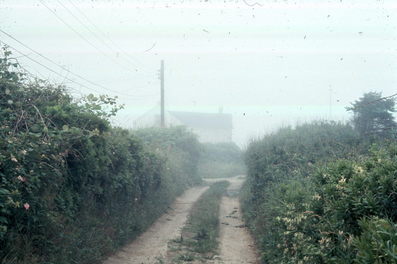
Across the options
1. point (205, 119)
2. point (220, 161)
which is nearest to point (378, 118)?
point (220, 161)

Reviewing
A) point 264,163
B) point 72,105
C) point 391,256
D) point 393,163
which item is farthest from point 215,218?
point 391,256

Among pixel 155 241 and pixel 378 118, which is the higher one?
pixel 378 118

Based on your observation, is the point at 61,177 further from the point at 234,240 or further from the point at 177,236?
the point at 234,240

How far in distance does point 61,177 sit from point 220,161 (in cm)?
4861

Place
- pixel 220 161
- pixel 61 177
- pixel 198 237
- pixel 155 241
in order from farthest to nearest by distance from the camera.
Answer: pixel 220 161, pixel 198 237, pixel 155 241, pixel 61 177

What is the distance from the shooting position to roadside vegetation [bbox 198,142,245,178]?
4466 centimetres

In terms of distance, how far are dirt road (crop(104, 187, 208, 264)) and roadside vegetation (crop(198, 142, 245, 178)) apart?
63.9 ft

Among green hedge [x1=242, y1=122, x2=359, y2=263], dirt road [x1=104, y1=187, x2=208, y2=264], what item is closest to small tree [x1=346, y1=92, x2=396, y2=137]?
green hedge [x1=242, y1=122, x2=359, y2=263]

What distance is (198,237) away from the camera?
13711 mm

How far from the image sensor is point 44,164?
7.86 m

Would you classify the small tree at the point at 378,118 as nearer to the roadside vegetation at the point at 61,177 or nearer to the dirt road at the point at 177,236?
the dirt road at the point at 177,236

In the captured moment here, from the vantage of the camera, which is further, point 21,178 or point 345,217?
point 21,178

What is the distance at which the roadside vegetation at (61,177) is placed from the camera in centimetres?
684

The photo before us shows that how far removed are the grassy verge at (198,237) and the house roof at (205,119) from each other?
57.5 metres
